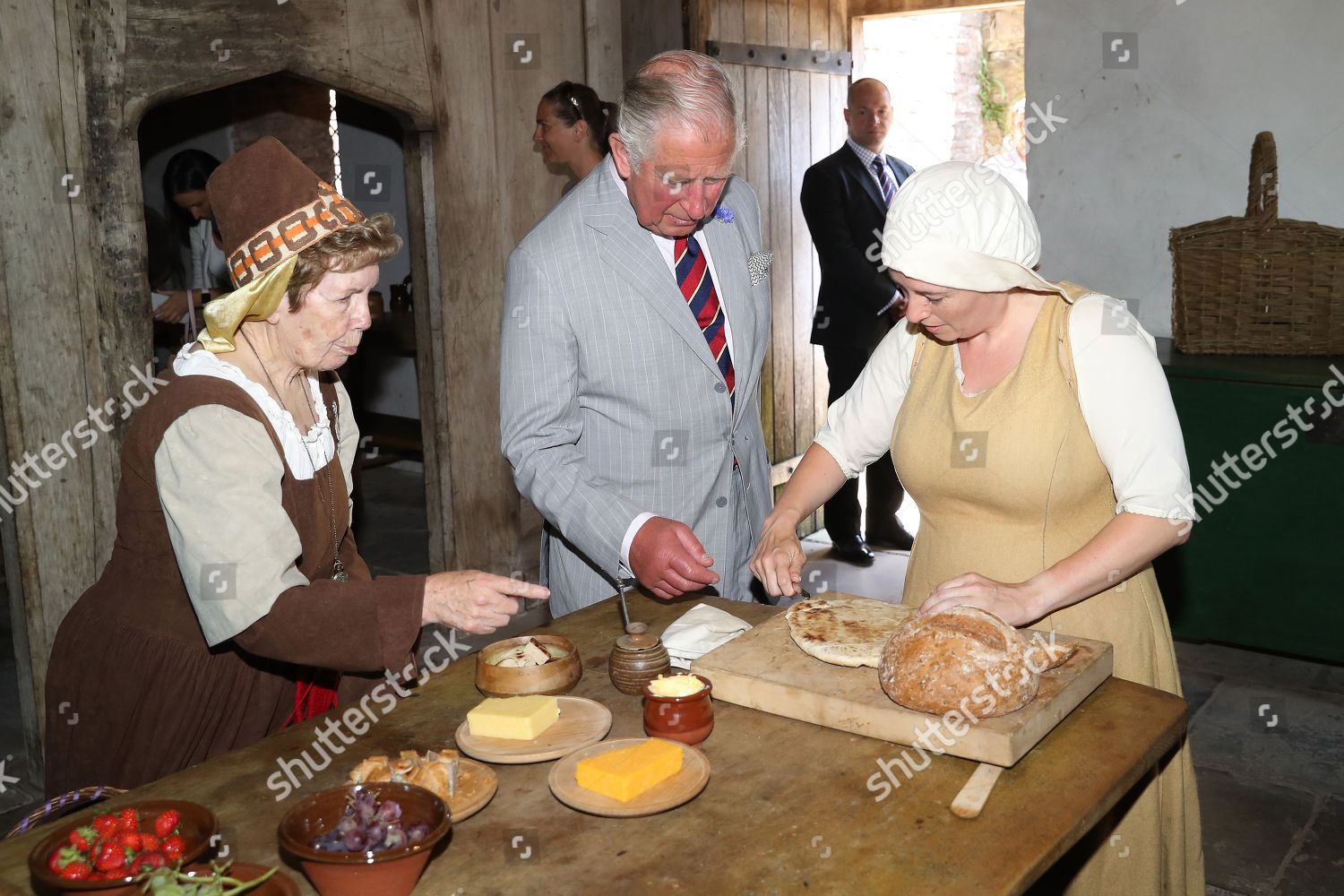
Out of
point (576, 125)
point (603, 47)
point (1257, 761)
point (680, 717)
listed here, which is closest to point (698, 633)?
point (680, 717)

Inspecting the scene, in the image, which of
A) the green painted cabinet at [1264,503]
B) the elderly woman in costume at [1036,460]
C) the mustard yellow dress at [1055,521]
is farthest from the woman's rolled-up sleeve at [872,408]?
the green painted cabinet at [1264,503]

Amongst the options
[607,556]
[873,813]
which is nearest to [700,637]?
[607,556]

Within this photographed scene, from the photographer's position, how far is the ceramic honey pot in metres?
2.11

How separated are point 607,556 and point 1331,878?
2.44m

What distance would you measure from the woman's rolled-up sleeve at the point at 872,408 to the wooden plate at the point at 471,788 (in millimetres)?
1226

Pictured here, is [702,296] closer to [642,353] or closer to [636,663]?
[642,353]

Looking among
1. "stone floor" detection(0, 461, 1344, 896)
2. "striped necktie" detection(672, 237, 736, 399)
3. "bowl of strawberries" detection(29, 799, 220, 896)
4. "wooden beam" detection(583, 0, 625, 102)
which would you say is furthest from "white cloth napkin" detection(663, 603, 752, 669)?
"wooden beam" detection(583, 0, 625, 102)

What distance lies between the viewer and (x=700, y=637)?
230cm

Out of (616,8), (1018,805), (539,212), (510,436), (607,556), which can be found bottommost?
(1018,805)

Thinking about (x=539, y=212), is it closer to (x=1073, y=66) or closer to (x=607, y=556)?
(x=1073, y=66)

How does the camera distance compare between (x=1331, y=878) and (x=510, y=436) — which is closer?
(x=510, y=436)

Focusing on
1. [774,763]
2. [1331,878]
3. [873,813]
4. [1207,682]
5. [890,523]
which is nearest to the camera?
[873,813]

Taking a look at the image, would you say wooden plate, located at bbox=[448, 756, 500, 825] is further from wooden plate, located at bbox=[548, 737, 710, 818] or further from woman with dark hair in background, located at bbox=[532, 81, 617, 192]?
woman with dark hair in background, located at bbox=[532, 81, 617, 192]

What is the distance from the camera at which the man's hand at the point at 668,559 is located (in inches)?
93.3
